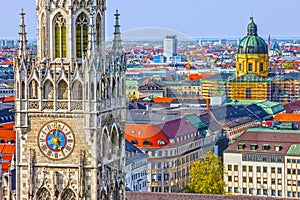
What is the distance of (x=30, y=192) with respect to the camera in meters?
23.9

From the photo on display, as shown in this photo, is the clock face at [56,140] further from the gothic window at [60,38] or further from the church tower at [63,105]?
the gothic window at [60,38]

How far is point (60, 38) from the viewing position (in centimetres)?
2392

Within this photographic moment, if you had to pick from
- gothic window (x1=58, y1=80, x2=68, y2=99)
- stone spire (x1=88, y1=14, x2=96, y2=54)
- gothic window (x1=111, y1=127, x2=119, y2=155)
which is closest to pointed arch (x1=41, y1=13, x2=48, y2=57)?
gothic window (x1=58, y1=80, x2=68, y2=99)

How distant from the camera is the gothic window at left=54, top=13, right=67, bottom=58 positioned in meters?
23.9

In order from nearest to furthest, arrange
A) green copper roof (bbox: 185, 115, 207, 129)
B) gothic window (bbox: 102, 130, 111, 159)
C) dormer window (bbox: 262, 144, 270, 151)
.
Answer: gothic window (bbox: 102, 130, 111, 159) → green copper roof (bbox: 185, 115, 207, 129) → dormer window (bbox: 262, 144, 270, 151)

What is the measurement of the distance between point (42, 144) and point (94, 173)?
4.62ft

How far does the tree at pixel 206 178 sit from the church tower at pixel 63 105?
5159 cm

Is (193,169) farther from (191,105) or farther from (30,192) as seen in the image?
(30,192)

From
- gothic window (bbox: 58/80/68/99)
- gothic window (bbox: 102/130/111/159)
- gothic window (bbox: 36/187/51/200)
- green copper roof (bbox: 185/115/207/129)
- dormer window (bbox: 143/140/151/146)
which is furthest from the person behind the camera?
dormer window (bbox: 143/140/151/146)

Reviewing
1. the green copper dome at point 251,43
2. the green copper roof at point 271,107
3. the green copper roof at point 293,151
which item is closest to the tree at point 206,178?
the green copper roof at point 293,151

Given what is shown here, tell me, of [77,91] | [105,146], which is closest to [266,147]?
[105,146]

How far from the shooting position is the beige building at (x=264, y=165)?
276ft

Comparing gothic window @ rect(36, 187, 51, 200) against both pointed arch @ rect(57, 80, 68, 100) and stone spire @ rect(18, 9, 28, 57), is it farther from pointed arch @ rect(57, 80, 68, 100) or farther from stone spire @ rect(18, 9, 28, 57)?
stone spire @ rect(18, 9, 28, 57)

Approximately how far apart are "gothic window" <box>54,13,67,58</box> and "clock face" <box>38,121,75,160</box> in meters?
1.64
